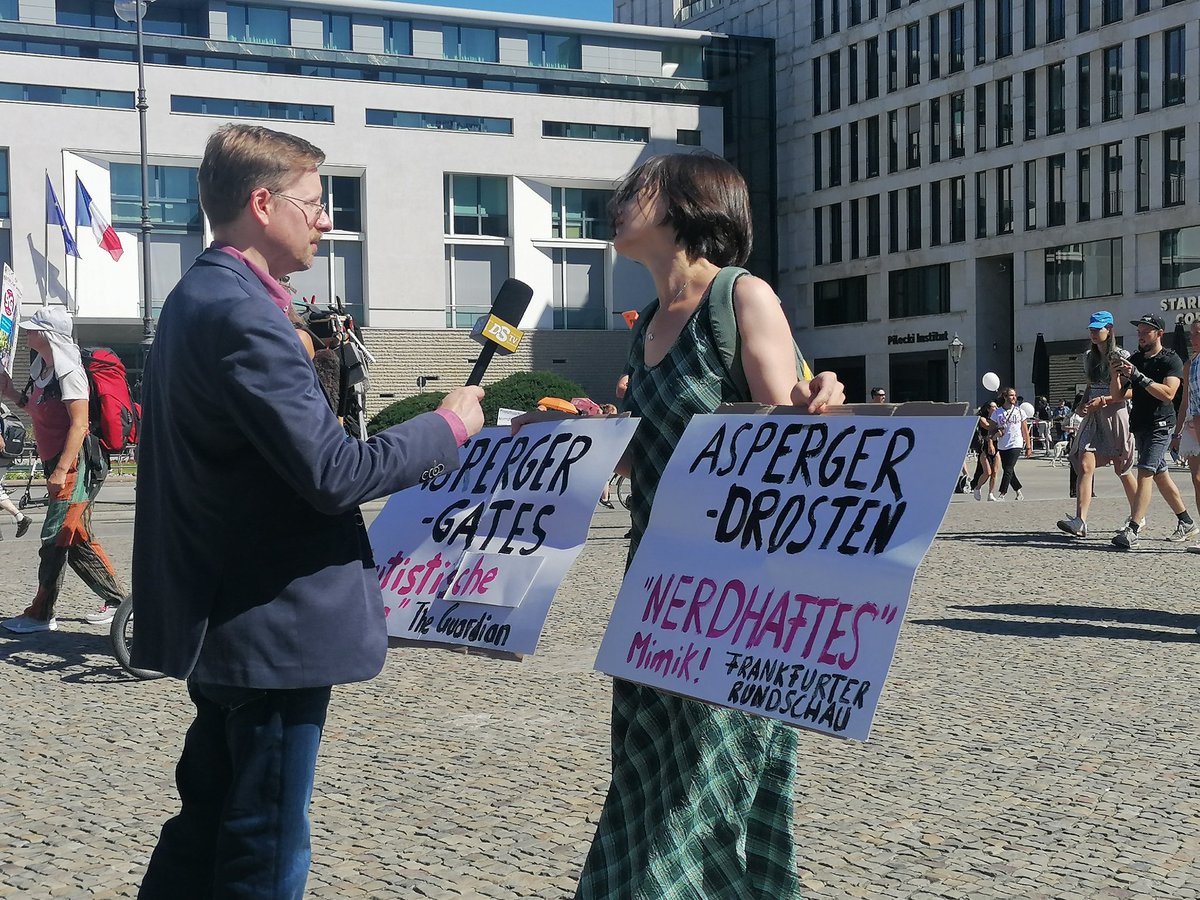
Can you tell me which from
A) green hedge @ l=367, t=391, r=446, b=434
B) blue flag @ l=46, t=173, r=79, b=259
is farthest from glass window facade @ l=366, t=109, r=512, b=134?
blue flag @ l=46, t=173, r=79, b=259

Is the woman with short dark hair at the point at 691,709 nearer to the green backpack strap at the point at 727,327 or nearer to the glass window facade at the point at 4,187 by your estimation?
the green backpack strap at the point at 727,327

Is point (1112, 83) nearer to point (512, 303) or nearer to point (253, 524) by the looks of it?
point (512, 303)

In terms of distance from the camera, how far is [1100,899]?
11.5 feet


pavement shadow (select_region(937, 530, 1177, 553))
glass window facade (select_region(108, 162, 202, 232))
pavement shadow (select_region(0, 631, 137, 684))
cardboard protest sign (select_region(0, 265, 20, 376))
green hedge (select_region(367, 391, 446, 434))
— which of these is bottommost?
pavement shadow (select_region(937, 530, 1177, 553))

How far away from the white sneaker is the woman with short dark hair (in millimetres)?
6037

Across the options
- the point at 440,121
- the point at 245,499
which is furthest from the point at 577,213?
the point at 245,499

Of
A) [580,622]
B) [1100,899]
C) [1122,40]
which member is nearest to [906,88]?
[1122,40]

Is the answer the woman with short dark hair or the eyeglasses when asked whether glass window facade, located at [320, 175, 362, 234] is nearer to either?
the woman with short dark hair

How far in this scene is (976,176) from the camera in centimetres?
5484

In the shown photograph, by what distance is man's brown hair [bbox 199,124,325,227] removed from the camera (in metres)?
2.60

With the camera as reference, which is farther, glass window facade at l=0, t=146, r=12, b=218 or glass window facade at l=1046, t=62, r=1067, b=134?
glass window facade at l=1046, t=62, r=1067, b=134

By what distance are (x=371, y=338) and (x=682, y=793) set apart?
50.6 metres

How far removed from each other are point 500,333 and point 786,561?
982 millimetres

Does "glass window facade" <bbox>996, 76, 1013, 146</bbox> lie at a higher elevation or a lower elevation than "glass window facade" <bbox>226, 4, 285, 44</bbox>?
lower
